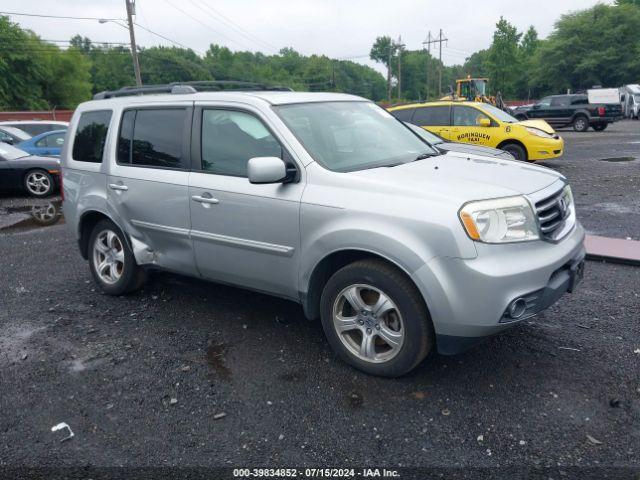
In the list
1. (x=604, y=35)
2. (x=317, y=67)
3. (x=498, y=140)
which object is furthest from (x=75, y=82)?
(x=498, y=140)

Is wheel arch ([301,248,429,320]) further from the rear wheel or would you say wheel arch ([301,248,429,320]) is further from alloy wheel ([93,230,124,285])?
the rear wheel

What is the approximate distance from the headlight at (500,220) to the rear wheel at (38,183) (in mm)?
11099

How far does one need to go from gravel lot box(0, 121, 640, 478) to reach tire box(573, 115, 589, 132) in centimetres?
2304

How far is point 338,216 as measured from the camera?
3498mm

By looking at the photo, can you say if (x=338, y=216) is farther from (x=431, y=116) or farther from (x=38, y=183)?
(x=38, y=183)

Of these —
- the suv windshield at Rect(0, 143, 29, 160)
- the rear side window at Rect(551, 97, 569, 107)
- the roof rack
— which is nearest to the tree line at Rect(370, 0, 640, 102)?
the rear side window at Rect(551, 97, 569, 107)

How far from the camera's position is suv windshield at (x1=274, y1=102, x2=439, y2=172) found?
3893mm

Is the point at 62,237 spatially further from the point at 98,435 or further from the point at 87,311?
the point at 98,435

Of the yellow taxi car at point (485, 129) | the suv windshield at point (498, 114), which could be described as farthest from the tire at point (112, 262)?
the suv windshield at point (498, 114)

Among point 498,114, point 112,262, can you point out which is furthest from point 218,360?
point 498,114

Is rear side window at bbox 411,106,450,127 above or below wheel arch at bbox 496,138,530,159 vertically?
above

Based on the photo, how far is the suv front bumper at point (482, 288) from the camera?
3066 millimetres

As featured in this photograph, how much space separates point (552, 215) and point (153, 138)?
3.22 metres

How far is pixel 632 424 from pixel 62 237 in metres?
7.53
